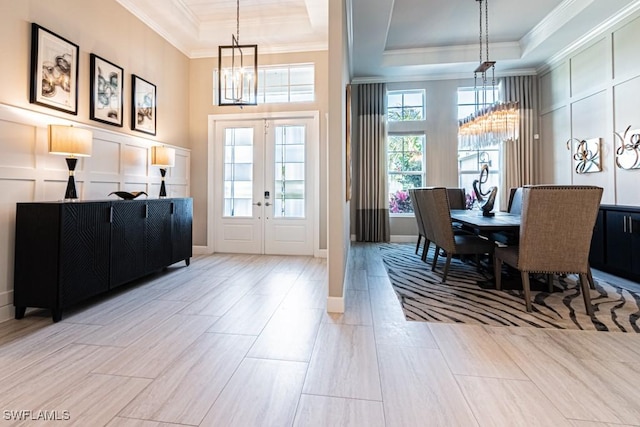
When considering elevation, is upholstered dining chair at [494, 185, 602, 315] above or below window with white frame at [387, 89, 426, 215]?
below

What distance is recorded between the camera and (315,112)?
4.96 metres

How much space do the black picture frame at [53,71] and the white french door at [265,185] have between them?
7.53 ft

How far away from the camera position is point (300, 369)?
1742mm

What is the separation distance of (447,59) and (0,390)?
6720 millimetres

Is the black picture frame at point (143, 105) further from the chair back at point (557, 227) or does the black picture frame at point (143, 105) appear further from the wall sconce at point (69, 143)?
the chair back at point (557, 227)

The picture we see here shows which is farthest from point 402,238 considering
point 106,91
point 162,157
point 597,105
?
point 106,91

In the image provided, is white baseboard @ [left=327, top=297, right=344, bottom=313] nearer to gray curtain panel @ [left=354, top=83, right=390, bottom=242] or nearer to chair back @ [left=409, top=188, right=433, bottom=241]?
chair back @ [left=409, top=188, right=433, bottom=241]

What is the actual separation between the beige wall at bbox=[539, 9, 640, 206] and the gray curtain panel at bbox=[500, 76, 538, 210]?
0.18 meters

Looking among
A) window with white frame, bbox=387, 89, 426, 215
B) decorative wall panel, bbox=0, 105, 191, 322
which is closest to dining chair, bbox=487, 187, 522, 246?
window with white frame, bbox=387, 89, 426, 215

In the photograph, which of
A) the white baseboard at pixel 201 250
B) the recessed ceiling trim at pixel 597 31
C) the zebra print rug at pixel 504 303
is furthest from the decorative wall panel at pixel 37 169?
the recessed ceiling trim at pixel 597 31

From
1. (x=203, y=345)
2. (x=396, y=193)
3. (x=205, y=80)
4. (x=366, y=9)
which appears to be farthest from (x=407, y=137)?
(x=203, y=345)

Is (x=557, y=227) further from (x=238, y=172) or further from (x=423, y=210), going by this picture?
(x=238, y=172)

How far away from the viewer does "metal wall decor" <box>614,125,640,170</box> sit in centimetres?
381

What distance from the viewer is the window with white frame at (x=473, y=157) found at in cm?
607
